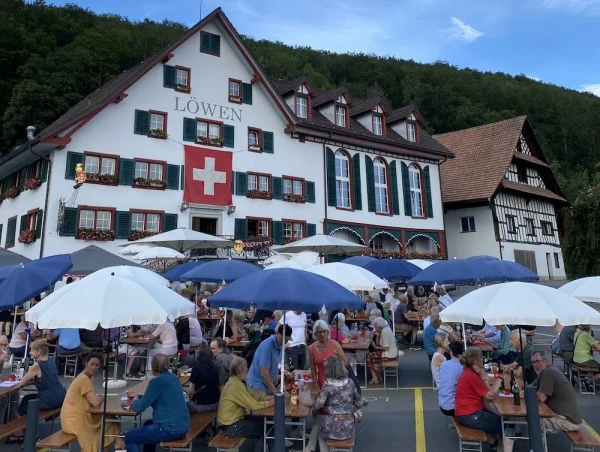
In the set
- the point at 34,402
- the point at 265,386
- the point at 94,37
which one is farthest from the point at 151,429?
the point at 94,37

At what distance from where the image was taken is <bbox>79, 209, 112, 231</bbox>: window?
2058 cm

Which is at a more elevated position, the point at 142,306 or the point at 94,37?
the point at 94,37

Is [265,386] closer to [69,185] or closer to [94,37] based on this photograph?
[69,185]

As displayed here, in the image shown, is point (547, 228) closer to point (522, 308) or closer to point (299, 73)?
point (299, 73)

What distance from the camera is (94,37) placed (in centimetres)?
4616

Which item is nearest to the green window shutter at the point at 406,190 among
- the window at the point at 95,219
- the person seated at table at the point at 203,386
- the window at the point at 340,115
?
the window at the point at 340,115

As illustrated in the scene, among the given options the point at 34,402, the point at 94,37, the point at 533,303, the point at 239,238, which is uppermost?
the point at 94,37

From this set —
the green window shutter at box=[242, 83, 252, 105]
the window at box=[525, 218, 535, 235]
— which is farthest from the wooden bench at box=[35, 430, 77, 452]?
the window at box=[525, 218, 535, 235]

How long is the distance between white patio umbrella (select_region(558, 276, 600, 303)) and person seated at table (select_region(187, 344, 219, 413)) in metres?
6.67

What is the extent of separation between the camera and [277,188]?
85.4 feet

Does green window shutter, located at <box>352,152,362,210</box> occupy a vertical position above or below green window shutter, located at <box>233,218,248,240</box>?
above

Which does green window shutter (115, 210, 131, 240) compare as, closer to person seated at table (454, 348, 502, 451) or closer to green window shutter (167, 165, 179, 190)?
green window shutter (167, 165, 179, 190)

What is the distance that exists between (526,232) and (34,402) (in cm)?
3706

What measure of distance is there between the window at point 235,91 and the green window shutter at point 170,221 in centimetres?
714
